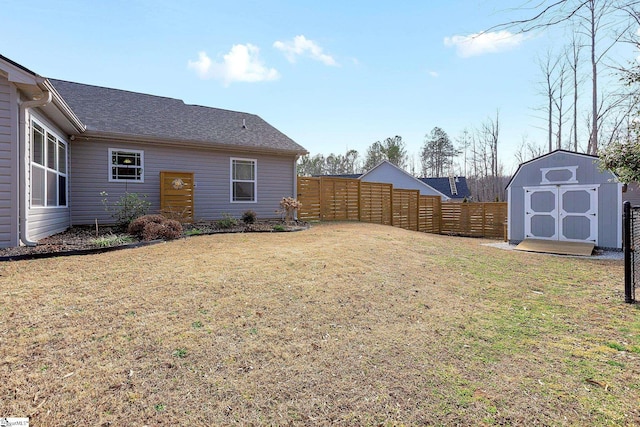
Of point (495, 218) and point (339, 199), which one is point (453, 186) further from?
point (339, 199)

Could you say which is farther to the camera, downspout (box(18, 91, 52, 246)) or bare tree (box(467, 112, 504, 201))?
bare tree (box(467, 112, 504, 201))

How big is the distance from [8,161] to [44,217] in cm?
166

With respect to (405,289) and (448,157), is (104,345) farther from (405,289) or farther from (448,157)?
(448,157)

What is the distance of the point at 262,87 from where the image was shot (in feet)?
51.6

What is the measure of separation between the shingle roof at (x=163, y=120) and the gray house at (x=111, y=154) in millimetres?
34

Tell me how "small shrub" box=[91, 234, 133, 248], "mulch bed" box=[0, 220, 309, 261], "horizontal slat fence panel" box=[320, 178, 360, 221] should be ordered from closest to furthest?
"mulch bed" box=[0, 220, 309, 261] < "small shrub" box=[91, 234, 133, 248] < "horizontal slat fence panel" box=[320, 178, 360, 221]

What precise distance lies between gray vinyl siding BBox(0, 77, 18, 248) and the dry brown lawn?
123 centimetres

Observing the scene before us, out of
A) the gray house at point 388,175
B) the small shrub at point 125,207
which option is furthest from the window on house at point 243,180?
the gray house at point 388,175

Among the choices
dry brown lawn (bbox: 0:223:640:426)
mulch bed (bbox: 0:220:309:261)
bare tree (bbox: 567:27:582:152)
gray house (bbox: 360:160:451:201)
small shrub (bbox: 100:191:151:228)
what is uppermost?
bare tree (bbox: 567:27:582:152)

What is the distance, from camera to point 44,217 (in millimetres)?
6871

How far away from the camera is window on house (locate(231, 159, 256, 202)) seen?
455 inches

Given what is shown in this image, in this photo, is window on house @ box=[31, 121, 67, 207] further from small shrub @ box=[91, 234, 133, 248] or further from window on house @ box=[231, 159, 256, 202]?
window on house @ box=[231, 159, 256, 202]

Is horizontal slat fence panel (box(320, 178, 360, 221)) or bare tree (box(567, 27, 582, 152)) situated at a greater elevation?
bare tree (box(567, 27, 582, 152))

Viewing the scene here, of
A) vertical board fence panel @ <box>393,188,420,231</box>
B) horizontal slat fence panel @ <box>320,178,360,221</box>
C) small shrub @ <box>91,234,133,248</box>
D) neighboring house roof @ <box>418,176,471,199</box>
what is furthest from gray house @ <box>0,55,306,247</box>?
neighboring house roof @ <box>418,176,471,199</box>
